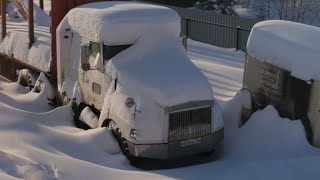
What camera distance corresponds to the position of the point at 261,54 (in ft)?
36.1

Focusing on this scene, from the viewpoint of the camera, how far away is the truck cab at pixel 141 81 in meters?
9.72

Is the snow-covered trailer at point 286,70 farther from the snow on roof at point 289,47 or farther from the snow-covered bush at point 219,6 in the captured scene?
the snow-covered bush at point 219,6

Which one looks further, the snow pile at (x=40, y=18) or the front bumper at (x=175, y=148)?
the snow pile at (x=40, y=18)

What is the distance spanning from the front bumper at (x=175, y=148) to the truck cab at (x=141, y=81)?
2 centimetres

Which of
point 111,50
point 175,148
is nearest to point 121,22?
point 111,50

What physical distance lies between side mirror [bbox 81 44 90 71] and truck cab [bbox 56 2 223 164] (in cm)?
2

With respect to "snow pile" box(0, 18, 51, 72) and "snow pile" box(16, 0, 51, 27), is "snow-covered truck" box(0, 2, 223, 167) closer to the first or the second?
"snow pile" box(0, 18, 51, 72)

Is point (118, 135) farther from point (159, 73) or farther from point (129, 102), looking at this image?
point (159, 73)

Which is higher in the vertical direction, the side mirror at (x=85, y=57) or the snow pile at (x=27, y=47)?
the side mirror at (x=85, y=57)

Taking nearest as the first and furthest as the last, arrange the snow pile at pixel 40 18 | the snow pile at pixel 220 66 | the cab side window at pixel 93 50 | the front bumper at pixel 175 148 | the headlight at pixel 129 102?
the front bumper at pixel 175 148 < the headlight at pixel 129 102 < the cab side window at pixel 93 50 < the snow pile at pixel 220 66 < the snow pile at pixel 40 18

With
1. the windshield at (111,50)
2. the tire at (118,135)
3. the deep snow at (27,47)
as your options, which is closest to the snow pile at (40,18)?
the deep snow at (27,47)

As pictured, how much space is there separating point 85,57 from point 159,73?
197cm

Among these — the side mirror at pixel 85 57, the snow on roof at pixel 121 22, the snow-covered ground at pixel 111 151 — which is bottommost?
the snow-covered ground at pixel 111 151

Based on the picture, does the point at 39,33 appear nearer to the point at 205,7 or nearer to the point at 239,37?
the point at 239,37
